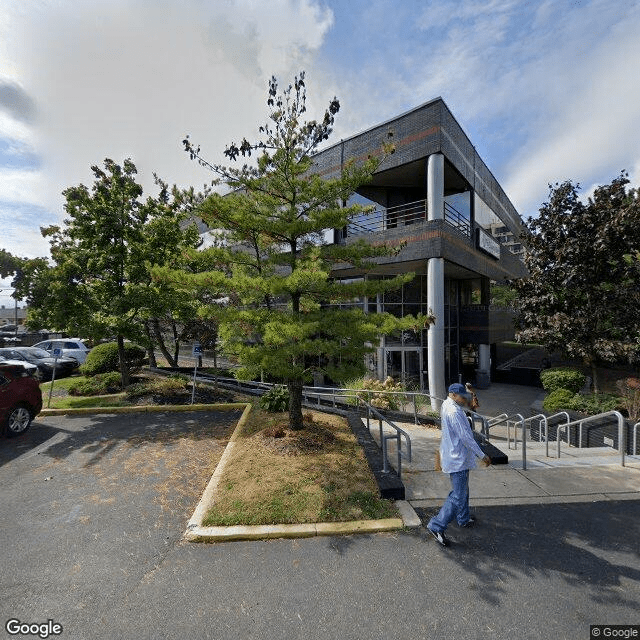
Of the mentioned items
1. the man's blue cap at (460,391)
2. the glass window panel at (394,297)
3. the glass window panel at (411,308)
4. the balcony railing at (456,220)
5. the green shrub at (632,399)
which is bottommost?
the green shrub at (632,399)

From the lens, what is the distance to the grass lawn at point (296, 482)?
462 cm

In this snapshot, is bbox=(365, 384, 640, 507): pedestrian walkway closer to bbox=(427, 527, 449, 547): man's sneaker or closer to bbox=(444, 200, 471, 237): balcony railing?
bbox=(427, 527, 449, 547): man's sneaker

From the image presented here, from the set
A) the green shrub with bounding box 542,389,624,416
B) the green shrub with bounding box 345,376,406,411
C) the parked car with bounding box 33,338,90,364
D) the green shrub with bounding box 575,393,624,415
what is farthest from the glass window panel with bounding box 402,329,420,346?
the parked car with bounding box 33,338,90,364

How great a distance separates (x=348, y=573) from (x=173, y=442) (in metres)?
5.63

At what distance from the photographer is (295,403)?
756 centimetres

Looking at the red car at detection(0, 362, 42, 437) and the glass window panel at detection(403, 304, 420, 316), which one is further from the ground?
the glass window panel at detection(403, 304, 420, 316)

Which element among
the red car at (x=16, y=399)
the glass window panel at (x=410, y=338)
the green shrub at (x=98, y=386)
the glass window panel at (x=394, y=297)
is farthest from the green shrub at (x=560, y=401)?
the green shrub at (x=98, y=386)

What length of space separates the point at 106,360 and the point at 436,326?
1487cm

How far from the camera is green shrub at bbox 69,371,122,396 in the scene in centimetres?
1255

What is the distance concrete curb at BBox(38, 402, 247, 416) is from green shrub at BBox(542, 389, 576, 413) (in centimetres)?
953

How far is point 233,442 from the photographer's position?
749 centimetres

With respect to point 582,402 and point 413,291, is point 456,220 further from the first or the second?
point 582,402

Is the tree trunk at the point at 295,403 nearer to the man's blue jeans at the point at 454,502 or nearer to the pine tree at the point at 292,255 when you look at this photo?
the pine tree at the point at 292,255

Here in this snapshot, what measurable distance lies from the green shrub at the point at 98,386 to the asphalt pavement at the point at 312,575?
7986 millimetres
